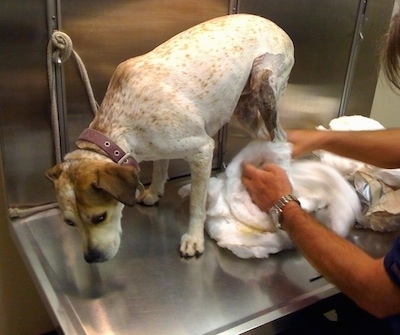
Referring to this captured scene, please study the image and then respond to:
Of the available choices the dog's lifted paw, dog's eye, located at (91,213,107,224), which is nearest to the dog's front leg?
the dog's lifted paw

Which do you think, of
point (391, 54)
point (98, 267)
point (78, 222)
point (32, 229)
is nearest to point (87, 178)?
point (78, 222)

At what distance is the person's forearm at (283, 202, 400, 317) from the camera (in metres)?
0.87

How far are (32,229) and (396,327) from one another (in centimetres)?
86

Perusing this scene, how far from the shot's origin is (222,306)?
3.41 feet

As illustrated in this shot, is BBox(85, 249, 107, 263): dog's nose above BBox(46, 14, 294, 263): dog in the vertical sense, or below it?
below

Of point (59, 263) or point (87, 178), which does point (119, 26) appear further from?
point (59, 263)

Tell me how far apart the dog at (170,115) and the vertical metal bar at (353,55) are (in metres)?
0.57

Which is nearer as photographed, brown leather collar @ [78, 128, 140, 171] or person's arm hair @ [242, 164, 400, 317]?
person's arm hair @ [242, 164, 400, 317]

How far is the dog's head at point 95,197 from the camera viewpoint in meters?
0.98

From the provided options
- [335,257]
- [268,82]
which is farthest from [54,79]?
[335,257]

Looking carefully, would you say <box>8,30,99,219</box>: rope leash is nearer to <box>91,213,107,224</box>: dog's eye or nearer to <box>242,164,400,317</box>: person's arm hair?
<box>91,213,107,224</box>: dog's eye

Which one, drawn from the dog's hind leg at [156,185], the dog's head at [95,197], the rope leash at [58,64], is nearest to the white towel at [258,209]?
the dog's hind leg at [156,185]

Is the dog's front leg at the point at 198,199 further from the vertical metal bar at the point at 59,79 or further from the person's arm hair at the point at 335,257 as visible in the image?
the vertical metal bar at the point at 59,79

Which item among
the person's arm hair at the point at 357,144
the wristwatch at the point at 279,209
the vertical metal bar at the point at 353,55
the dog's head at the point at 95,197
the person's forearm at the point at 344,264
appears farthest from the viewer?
the vertical metal bar at the point at 353,55
